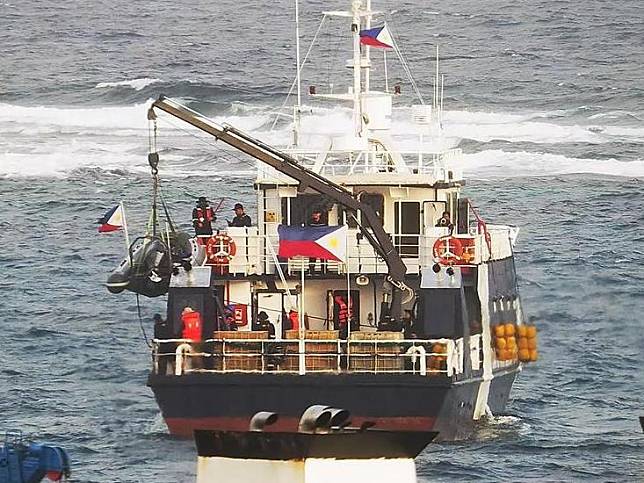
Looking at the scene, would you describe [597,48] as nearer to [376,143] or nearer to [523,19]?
[523,19]

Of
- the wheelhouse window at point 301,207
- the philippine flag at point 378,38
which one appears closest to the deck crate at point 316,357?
the wheelhouse window at point 301,207

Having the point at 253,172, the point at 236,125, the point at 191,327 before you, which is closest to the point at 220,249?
the point at 191,327

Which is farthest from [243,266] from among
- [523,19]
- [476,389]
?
[523,19]

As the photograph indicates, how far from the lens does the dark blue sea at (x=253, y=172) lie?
128 ft

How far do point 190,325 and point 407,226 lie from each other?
4968mm

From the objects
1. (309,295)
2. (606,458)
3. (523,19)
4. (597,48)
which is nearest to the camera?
(606,458)

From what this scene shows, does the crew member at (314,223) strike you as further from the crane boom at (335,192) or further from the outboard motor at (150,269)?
the outboard motor at (150,269)

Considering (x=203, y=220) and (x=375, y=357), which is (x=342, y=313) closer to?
(x=375, y=357)

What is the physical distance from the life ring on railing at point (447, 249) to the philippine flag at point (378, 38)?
2979 mm

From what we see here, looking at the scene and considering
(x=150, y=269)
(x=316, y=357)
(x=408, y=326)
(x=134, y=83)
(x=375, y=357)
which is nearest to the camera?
(x=375, y=357)

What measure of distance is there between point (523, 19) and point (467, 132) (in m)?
42.4

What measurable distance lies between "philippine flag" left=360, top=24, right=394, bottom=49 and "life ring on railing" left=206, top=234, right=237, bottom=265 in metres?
3.61

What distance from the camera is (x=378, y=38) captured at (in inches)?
1500

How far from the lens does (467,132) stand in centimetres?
9706
